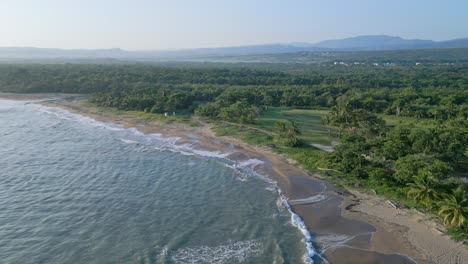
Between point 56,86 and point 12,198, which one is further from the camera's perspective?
point 56,86

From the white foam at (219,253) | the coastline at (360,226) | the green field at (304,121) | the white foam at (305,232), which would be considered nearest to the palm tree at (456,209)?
the coastline at (360,226)

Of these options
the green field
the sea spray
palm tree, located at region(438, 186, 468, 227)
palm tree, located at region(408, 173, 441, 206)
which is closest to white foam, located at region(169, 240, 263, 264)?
the sea spray

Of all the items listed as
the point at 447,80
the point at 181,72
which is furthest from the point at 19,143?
the point at 447,80

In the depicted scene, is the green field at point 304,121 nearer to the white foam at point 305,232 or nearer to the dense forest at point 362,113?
the dense forest at point 362,113

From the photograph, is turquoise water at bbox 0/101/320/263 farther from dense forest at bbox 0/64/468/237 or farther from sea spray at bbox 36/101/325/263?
dense forest at bbox 0/64/468/237

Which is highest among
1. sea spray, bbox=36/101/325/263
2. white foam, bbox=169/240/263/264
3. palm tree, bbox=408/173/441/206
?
palm tree, bbox=408/173/441/206

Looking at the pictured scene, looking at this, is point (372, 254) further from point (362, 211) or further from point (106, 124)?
point (106, 124)

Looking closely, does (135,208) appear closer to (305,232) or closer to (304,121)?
(305,232)
